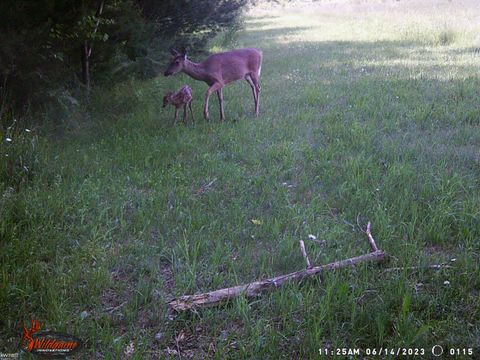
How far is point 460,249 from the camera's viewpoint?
402cm

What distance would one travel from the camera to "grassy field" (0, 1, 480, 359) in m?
3.15

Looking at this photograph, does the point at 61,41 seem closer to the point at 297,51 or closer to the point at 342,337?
the point at 342,337

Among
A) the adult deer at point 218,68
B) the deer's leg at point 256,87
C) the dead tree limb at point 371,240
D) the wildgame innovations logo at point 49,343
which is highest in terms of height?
the adult deer at point 218,68

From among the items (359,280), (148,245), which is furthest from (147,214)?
(359,280)

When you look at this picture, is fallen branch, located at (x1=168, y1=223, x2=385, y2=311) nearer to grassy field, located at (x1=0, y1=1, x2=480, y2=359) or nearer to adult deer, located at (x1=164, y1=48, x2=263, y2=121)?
grassy field, located at (x1=0, y1=1, x2=480, y2=359)

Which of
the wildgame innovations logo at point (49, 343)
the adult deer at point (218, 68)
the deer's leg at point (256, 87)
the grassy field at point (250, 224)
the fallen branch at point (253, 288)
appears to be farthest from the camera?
the deer's leg at point (256, 87)

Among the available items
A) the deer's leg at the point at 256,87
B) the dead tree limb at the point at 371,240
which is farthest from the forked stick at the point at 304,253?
the deer's leg at the point at 256,87

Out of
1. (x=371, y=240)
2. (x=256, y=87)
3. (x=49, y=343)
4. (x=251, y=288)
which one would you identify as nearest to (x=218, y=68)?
(x=256, y=87)

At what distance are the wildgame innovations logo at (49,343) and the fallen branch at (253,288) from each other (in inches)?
27.2

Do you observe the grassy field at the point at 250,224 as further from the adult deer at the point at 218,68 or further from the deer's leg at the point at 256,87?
the adult deer at the point at 218,68

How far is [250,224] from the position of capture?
461cm

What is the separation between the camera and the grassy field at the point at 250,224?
10.3 feet

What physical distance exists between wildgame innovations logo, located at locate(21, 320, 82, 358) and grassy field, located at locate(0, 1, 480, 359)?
7 centimetres

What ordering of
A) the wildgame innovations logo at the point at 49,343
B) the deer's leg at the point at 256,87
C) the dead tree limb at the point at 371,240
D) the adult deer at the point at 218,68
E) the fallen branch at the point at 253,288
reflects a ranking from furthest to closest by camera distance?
1. the deer's leg at the point at 256,87
2. the adult deer at the point at 218,68
3. the dead tree limb at the point at 371,240
4. the fallen branch at the point at 253,288
5. the wildgame innovations logo at the point at 49,343
